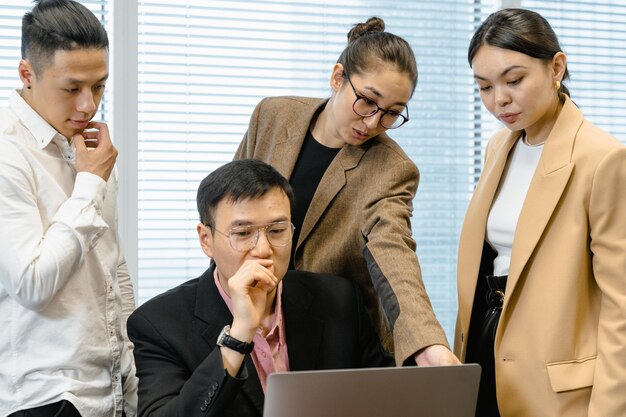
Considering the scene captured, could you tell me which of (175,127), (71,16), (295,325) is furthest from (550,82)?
(175,127)

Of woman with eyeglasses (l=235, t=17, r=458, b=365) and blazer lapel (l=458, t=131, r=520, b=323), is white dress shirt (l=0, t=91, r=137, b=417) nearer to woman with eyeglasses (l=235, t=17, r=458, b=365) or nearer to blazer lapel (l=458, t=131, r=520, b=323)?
woman with eyeglasses (l=235, t=17, r=458, b=365)

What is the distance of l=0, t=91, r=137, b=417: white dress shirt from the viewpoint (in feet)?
5.58

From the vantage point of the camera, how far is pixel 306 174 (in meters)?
2.20

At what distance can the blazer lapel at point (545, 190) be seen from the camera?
6.28 ft

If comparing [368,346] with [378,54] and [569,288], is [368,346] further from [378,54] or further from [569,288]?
[378,54]

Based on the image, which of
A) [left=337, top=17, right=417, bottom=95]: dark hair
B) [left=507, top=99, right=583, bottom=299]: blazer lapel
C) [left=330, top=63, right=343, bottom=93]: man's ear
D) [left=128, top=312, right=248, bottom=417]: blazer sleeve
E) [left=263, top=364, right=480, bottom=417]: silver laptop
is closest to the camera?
[left=263, top=364, right=480, bottom=417]: silver laptop

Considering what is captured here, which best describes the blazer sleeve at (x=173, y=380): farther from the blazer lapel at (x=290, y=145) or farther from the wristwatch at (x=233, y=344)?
the blazer lapel at (x=290, y=145)

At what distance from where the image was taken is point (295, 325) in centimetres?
197

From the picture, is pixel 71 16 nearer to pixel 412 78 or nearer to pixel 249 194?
pixel 249 194

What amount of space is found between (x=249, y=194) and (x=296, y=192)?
0.33 metres

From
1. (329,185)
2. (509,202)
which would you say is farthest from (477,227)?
(329,185)

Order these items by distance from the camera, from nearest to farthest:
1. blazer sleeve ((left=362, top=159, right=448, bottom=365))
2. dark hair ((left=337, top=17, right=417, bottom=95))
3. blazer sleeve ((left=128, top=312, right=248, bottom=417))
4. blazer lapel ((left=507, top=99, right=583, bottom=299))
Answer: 1. blazer sleeve ((left=128, top=312, right=248, bottom=417))
2. blazer sleeve ((left=362, top=159, right=448, bottom=365))
3. blazer lapel ((left=507, top=99, right=583, bottom=299))
4. dark hair ((left=337, top=17, right=417, bottom=95))

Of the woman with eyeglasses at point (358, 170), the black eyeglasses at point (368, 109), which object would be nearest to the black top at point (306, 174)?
the woman with eyeglasses at point (358, 170)

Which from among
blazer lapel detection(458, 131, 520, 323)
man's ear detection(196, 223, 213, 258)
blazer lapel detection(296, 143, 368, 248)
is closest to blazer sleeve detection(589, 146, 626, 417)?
blazer lapel detection(458, 131, 520, 323)
